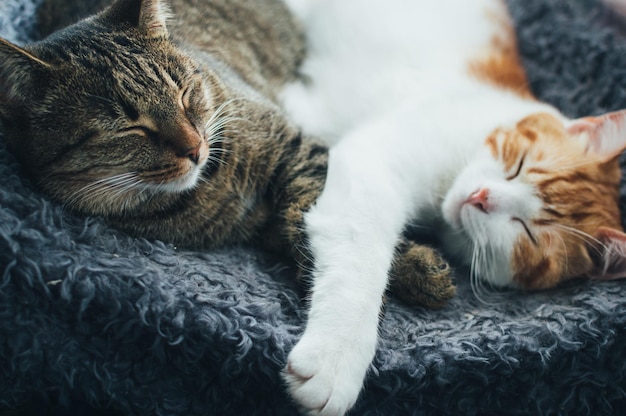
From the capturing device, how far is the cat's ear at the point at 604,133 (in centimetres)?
146

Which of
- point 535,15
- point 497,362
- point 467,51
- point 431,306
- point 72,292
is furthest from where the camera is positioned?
point 535,15

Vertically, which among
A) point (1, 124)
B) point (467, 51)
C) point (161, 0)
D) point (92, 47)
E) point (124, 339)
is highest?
point (467, 51)

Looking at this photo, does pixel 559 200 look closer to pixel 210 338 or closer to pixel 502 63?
pixel 502 63

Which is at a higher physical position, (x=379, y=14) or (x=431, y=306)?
(x=379, y=14)

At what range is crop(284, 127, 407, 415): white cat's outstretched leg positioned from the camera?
3.27 ft

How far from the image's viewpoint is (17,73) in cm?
104

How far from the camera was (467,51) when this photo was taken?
190 centimetres

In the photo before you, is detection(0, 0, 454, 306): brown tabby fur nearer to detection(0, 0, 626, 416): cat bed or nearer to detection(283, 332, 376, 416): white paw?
detection(0, 0, 626, 416): cat bed

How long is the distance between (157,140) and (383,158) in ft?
1.91

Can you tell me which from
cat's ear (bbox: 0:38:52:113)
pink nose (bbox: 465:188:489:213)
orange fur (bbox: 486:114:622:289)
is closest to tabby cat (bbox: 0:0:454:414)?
cat's ear (bbox: 0:38:52:113)

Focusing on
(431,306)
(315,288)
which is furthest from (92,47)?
(431,306)

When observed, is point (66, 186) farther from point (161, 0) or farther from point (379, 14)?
point (379, 14)

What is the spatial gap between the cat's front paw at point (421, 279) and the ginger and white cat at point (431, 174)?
6 cm

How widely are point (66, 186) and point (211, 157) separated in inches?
12.9
